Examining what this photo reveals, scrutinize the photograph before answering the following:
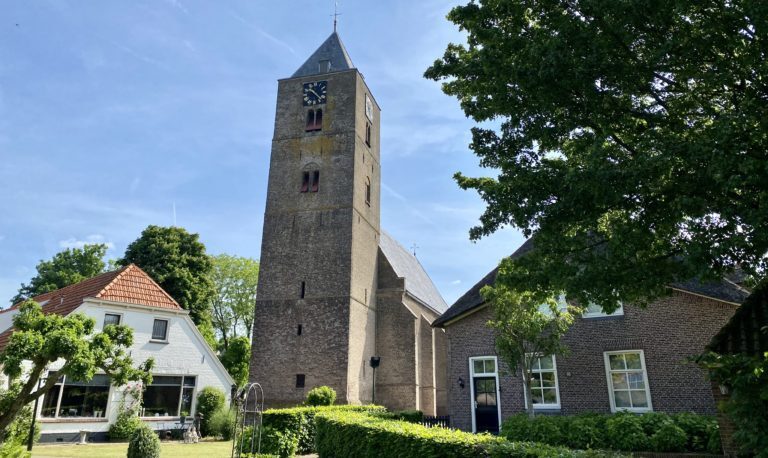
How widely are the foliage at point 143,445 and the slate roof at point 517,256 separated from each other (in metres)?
10.2

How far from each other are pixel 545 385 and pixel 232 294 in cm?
3644

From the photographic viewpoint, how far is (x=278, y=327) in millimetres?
25906

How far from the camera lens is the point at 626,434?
40.2ft

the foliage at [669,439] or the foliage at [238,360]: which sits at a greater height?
the foliage at [238,360]

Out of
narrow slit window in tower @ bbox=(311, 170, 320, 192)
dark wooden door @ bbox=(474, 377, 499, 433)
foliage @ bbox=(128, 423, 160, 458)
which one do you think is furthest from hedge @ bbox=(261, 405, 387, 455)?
narrow slit window in tower @ bbox=(311, 170, 320, 192)

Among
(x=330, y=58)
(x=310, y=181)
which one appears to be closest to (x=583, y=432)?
(x=310, y=181)

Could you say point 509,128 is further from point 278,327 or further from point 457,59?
point 278,327

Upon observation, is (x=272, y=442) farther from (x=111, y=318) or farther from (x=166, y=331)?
(x=111, y=318)

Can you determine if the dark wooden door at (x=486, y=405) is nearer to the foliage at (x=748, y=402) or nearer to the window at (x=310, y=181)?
the foliage at (x=748, y=402)

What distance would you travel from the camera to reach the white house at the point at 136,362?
18641 millimetres

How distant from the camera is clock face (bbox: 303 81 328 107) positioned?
30.1 metres

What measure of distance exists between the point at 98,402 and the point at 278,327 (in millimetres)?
8843

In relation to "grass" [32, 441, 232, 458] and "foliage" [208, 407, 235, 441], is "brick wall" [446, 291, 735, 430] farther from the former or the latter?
"foliage" [208, 407, 235, 441]

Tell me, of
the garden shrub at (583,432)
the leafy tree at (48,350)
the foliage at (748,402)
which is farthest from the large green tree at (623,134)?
the leafy tree at (48,350)
